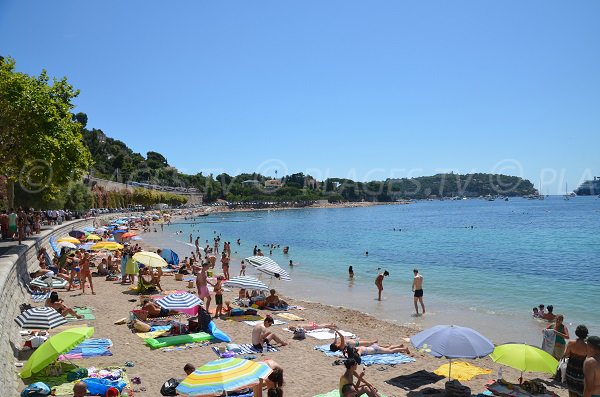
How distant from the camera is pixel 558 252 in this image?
1369 inches

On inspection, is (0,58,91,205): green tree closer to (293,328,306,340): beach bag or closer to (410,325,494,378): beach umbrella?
(293,328,306,340): beach bag

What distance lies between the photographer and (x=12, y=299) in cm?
1062

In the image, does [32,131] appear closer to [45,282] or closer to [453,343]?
[45,282]

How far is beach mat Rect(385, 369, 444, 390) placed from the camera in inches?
330

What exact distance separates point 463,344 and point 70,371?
699cm

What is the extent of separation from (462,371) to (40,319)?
8627mm

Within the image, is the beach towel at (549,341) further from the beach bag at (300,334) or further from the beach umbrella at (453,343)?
the beach bag at (300,334)

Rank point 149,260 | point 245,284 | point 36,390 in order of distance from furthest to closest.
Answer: point 149,260 → point 245,284 → point 36,390

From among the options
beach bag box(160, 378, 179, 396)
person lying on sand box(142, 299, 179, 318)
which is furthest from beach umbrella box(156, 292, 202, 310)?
beach bag box(160, 378, 179, 396)

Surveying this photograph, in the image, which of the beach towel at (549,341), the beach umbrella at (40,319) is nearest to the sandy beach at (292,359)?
the beach towel at (549,341)

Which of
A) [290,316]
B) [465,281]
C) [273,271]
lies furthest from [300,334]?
[465,281]

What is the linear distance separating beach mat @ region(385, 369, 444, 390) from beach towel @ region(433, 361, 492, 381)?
216 mm

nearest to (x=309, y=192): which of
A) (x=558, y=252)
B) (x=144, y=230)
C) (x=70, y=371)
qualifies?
(x=144, y=230)

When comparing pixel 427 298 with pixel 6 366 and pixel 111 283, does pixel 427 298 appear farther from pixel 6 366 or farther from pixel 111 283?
pixel 6 366
